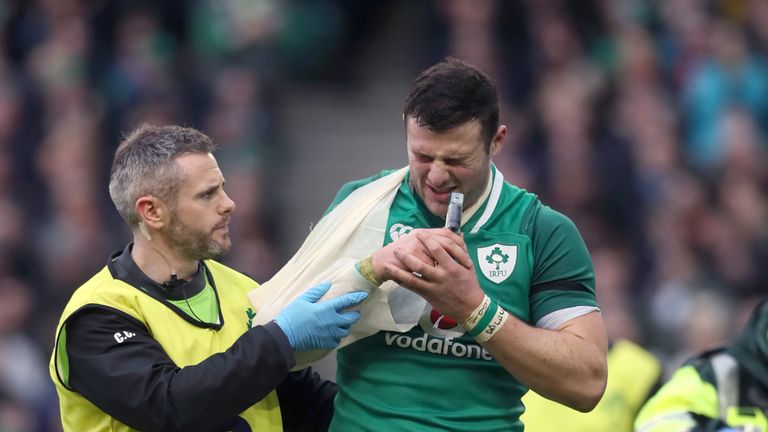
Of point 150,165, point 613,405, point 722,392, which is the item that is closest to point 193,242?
point 150,165

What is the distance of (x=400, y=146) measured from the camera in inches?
419

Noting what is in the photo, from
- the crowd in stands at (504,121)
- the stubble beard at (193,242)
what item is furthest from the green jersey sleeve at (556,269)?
the crowd in stands at (504,121)

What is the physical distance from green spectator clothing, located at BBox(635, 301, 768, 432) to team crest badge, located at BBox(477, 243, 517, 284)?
3.50 ft

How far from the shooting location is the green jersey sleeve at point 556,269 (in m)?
4.05

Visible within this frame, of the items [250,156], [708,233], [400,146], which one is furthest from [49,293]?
[708,233]

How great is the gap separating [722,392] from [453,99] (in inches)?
62.8

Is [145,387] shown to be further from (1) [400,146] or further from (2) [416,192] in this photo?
(1) [400,146]

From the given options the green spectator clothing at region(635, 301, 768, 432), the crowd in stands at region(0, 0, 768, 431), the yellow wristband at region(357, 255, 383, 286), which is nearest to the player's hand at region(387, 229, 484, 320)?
the yellow wristband at region(357, 255, 383, 286)

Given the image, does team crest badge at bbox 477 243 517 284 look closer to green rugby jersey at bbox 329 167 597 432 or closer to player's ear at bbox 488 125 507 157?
green rugby jersey at bbox 329 167 597 432

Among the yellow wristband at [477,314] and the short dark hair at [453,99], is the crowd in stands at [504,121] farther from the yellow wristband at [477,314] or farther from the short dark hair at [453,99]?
the yellow wristband at [477,314]

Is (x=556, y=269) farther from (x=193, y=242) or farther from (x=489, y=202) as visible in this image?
(x=193, y=242)

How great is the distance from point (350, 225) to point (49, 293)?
18.3 feet

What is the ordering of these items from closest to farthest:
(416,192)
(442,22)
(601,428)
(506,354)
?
1. (506,354)
2. (416,192)
3. (601,428)
4. (442,22)

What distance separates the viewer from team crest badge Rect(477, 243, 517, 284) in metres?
4.05
